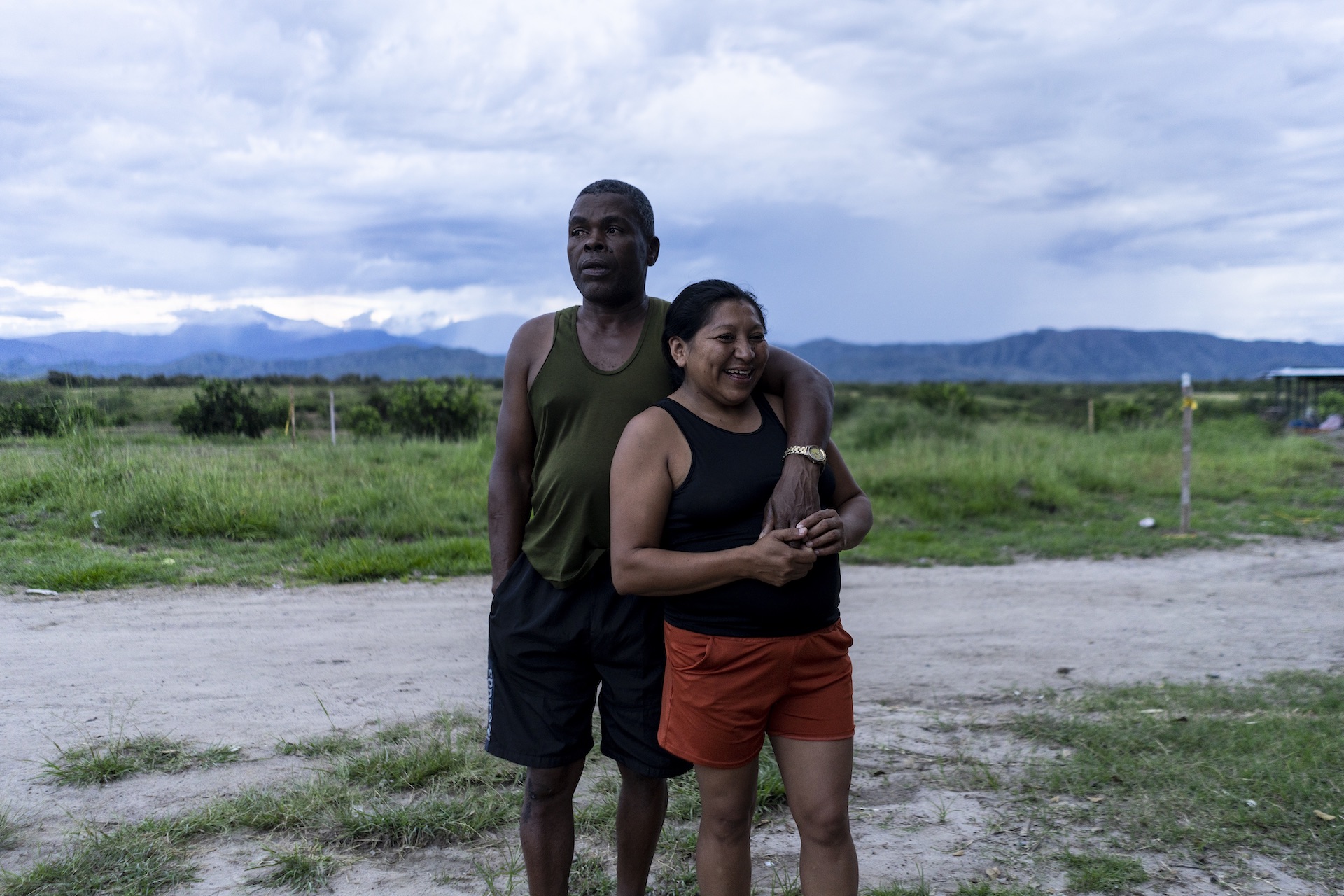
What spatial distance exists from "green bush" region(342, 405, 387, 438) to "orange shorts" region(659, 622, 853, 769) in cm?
1525

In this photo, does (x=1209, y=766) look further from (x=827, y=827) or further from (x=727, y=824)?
(x=727, y=824)

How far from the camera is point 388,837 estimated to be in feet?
10.4

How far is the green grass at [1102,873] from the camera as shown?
2.91 meters

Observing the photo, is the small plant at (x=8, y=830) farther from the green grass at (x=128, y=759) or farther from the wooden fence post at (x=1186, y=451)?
the wooden fence post at (x=1186, y=451)

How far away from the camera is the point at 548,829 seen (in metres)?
2.51

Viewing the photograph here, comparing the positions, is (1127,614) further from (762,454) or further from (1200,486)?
(1200,486)

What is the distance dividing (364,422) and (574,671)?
58.3 ft

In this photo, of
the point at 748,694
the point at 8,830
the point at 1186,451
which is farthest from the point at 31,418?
the point at 1186,451

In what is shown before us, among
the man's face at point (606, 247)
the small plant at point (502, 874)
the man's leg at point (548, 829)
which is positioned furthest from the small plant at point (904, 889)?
the man's face at point (606, 247)

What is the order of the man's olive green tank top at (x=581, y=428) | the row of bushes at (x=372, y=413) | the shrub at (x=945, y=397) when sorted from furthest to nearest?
the shrub at (x=945, y=397)
the row of bushes at (x=372, y=413)
the man's olive green tank top at (x=581, y=428)

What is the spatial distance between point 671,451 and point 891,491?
30.6 feet

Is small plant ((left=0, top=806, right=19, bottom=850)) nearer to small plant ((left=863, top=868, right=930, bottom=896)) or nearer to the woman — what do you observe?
the woman

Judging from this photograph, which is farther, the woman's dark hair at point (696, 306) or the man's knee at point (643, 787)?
the man's knee at point (643, 787)

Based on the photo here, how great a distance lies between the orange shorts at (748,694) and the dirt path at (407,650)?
3.75 ft
